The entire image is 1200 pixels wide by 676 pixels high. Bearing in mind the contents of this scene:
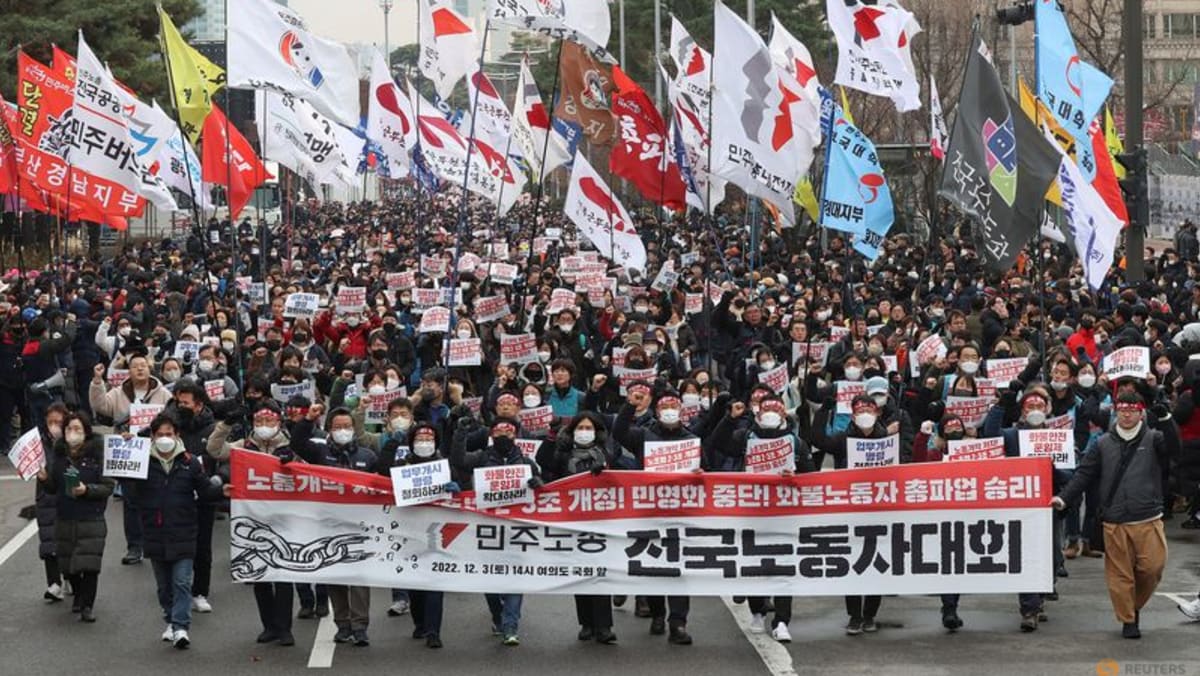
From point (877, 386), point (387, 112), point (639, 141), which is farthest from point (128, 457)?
point (387, 112)

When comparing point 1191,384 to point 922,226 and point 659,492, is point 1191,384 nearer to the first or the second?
point 659,492

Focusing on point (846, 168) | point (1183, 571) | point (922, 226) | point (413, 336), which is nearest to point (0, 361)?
point (413, 336)

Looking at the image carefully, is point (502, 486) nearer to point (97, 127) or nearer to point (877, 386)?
point (877, 386)

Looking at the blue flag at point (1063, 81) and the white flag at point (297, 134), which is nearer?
the blue flag at point (1063, 81)

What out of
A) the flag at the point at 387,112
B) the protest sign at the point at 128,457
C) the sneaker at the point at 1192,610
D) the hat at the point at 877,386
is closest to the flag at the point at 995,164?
the hat at the point at 877,386

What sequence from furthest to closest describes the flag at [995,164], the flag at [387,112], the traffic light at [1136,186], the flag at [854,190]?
the flag at [387,112], the flag at [854,190], the traffic light at [1136,186], the flag at [995,164]

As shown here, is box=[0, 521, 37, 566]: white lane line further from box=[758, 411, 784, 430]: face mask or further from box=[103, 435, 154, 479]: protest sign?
box=[758, 411, 784, 430]: face mask

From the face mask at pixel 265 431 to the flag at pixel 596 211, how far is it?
9.83m

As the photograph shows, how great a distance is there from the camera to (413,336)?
21.7 meters

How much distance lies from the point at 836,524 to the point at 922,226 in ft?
122

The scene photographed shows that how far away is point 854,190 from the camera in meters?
20.7

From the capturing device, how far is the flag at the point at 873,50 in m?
21.8

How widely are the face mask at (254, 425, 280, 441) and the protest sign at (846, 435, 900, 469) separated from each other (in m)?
3.64

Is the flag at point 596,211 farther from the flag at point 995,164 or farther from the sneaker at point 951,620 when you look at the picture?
the sneaker at point 951,620
